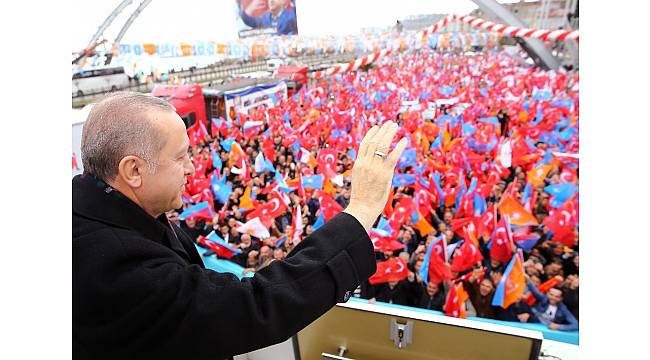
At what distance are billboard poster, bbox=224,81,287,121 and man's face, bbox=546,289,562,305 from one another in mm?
5014

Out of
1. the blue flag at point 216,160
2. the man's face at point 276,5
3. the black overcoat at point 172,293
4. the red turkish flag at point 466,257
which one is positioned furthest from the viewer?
the man's face at point 276,5

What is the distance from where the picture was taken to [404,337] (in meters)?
0.96

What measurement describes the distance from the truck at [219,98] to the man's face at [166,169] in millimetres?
6322

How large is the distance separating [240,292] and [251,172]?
5020 mm

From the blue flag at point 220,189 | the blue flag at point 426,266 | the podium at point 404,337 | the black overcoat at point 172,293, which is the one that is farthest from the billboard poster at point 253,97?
the black overcoat at point 172,293

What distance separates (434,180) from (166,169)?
3.79 meters

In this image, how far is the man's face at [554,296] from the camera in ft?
9.96

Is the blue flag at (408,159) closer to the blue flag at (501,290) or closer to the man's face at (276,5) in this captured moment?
the blue flag at (501,290)

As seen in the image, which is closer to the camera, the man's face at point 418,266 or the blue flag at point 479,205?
the man's face at point 418,266

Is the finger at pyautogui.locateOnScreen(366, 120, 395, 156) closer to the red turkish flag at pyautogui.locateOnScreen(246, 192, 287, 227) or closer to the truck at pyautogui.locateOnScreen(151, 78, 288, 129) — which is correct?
the red turkish flag at pyautogui.locateOnScreen(246, 192, 287, 227)

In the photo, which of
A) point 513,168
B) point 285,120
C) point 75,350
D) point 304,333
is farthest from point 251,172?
point 75,350

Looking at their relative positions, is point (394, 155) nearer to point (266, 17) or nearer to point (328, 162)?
point (328, 162)

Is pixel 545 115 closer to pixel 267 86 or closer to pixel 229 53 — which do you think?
pixel 267 86

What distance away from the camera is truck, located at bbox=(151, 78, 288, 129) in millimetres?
7039
